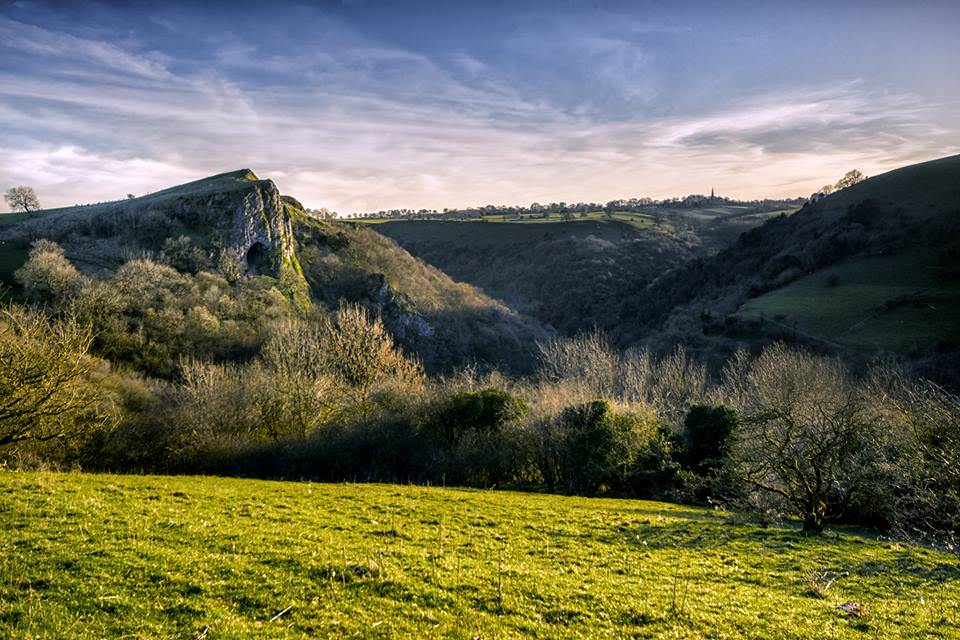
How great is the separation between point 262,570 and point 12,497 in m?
10.7

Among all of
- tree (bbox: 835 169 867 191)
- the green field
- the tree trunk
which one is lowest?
the tree trunk

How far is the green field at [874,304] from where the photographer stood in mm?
73250

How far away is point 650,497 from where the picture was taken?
37.8 metres

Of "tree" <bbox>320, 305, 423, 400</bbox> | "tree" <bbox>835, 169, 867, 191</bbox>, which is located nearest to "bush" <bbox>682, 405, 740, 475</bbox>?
"tree" <bbox>320, 305, 423, 400</bbox>

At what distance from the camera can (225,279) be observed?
245 feet

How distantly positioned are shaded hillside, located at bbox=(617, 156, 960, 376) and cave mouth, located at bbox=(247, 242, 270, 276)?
77.4 metres

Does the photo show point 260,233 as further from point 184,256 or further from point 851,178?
point 851,178

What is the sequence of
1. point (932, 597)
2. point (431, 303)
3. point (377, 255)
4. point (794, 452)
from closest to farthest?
point (932, 597) → point (794, 452) → point (431, 303) → point (377, 255)

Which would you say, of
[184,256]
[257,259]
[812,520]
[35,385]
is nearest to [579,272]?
[257,259]

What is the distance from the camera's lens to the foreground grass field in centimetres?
923

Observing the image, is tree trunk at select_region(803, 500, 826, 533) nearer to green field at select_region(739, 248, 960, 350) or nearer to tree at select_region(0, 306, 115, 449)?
tree at select_region(0, 306, 115, 449)

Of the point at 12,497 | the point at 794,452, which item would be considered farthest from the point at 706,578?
the point at 12,497

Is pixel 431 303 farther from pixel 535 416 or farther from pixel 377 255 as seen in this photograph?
pixel 535 416

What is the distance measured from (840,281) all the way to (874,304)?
56.3 feet
